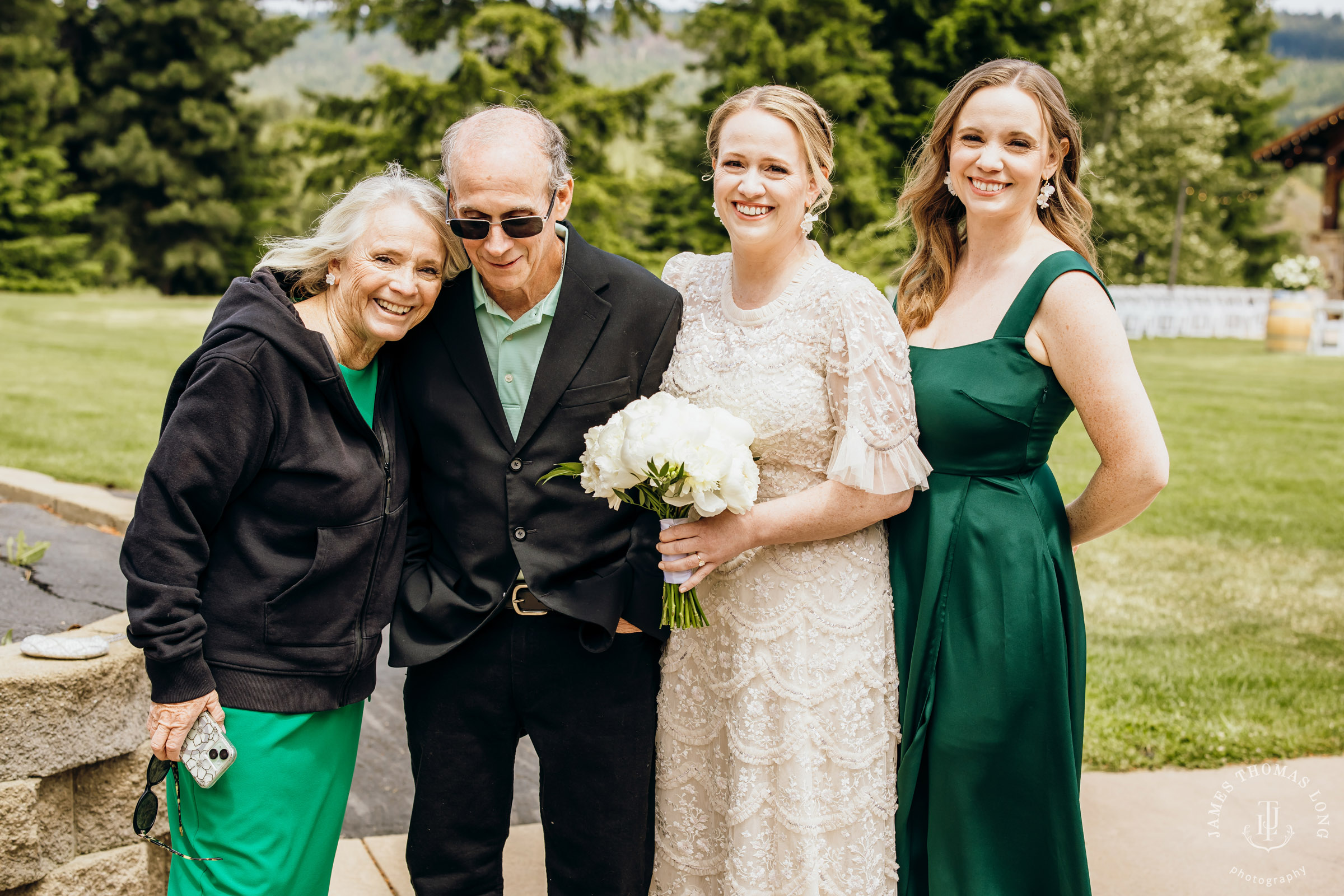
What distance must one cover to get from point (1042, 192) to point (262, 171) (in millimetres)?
42528

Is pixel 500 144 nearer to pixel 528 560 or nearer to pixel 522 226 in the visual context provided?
pixel 522 226

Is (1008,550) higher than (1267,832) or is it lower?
higher

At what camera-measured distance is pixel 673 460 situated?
2354 millimetres

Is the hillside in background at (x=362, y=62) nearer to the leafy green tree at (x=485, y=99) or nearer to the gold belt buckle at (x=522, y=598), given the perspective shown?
the leafy green tree at (x=485, y=99)

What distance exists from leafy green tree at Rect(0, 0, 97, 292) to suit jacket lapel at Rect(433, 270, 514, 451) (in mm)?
33649

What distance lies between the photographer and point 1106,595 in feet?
23.8

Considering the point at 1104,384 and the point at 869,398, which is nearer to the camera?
the point at 869,398

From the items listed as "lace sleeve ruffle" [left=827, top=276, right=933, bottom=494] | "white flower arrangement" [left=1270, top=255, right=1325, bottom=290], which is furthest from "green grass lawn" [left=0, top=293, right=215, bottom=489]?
"white flower arrangement" [left=1270, top=255, right=1325, bottom=290]

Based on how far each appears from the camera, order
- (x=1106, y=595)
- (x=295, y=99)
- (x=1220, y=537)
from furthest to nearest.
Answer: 1. (x=295, y=99)
2. (x=1220, y=537)
3. (x=1106, y=595)

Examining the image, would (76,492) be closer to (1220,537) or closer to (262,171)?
(1220,537)

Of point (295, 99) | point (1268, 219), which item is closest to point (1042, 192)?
point (1268, 219)

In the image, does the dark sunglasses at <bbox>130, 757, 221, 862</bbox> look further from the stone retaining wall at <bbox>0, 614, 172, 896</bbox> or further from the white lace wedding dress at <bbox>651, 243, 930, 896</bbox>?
the white lace wedding dress at <bbox>651, 243, 930, 896</bbox>

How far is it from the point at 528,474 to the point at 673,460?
1.70ft

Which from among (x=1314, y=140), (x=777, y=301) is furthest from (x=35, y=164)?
(x=1314, y=140)
